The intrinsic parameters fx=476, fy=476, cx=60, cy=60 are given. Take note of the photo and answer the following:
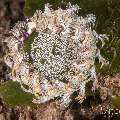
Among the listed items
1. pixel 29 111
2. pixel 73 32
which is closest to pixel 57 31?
pixel 73 32

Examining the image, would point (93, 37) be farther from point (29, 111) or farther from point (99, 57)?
point (29, 111)

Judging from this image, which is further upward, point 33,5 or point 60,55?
point 33,5

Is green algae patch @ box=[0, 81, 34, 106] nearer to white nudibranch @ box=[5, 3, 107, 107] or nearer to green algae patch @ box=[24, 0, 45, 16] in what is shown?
white nudibranch @ box=[5, 3, 107, 107]

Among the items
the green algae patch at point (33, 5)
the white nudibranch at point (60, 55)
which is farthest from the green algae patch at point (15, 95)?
the green algae patch at point (33, 5)

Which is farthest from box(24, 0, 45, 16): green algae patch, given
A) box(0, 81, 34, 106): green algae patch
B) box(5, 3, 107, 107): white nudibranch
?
box(0, 81, 34, 106): green algae patch

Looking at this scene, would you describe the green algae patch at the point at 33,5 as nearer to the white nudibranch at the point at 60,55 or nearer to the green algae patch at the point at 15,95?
the white nudibranch at the point at 60,55
